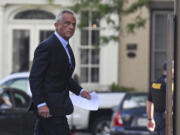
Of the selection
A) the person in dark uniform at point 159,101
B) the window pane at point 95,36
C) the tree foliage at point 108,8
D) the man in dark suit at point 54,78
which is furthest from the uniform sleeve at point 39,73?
the window pane at point 95,36

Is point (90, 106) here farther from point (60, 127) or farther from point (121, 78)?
point (121, 78)

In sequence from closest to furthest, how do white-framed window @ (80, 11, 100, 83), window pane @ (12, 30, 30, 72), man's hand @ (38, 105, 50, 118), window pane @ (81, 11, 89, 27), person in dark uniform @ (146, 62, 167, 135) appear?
man's hand @ (38, 105, 50, 118)
person in dark uniform @ (146, 62, 167, 135)
window pane @ (81, 11, 89, 27)
white-framed window @ (80, 11, 100, 83)
window pane @ (12, 30, 30, 72)

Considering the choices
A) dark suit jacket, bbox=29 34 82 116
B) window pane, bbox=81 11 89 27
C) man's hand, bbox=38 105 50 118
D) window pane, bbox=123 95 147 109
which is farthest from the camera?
window pane, bbox=81 11 89 27

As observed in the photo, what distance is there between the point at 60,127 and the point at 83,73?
16.3 metres

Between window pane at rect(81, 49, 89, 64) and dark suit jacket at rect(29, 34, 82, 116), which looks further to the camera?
window pane at rect(81, 49, 89, 64)

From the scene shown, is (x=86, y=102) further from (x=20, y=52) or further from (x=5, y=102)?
(x=20, y=52)

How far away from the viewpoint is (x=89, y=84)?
71.9 feet

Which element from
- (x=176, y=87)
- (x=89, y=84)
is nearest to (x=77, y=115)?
(x=89, y=84)

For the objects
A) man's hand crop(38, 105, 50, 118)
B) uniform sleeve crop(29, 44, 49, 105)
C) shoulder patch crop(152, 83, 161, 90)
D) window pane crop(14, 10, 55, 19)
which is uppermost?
window pane crop(14, 10, 55, 19)

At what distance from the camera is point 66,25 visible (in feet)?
19.4

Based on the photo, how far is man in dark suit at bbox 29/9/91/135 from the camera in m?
5.77

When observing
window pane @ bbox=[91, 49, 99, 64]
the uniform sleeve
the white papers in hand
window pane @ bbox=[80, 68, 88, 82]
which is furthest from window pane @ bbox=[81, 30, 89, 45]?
the uniform sleeve

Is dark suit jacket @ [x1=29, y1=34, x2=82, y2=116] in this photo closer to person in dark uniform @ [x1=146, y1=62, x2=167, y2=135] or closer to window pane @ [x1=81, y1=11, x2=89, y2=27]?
person in dark uniform @ [x1=146, y1=62, x2=167, y2=135]

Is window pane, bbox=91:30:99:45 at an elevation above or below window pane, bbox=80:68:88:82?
above
